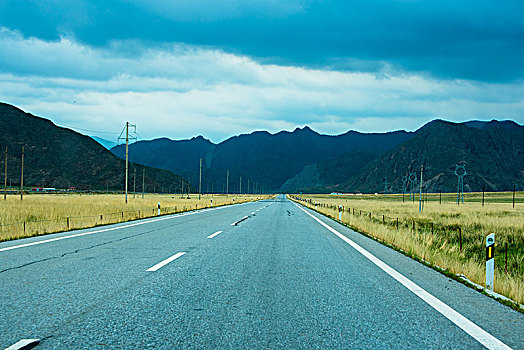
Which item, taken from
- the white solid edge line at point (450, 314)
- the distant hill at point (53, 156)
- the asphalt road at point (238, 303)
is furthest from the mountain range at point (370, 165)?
the white solid edge line at point (450, 314)

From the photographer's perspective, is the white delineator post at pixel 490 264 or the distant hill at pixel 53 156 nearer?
the white delineator post at pixel 490 264

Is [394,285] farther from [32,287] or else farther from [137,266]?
[32,287]

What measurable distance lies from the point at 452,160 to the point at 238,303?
155m

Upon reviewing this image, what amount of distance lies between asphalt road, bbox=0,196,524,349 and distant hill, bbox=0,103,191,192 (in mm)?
105678

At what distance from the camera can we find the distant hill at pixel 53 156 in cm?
10506

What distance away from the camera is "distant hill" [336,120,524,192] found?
139625 millimetres

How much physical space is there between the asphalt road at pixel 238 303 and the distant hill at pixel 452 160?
5471 inches

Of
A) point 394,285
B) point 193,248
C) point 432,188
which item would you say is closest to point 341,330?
point 394,285

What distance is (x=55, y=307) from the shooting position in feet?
16.8

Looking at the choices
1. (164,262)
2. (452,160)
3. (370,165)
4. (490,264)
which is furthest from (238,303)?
(370,165)

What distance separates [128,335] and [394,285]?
4.16m

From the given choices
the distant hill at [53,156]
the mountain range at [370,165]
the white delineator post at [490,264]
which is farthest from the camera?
the mountain range at [370,165]

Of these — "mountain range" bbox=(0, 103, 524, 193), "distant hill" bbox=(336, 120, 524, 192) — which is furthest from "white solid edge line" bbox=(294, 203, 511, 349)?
"distant hill" bbox=(336, 120, 524, 192)

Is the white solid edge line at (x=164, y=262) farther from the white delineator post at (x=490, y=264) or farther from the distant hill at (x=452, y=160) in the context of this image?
the distant hill at (x=452, y=160)
